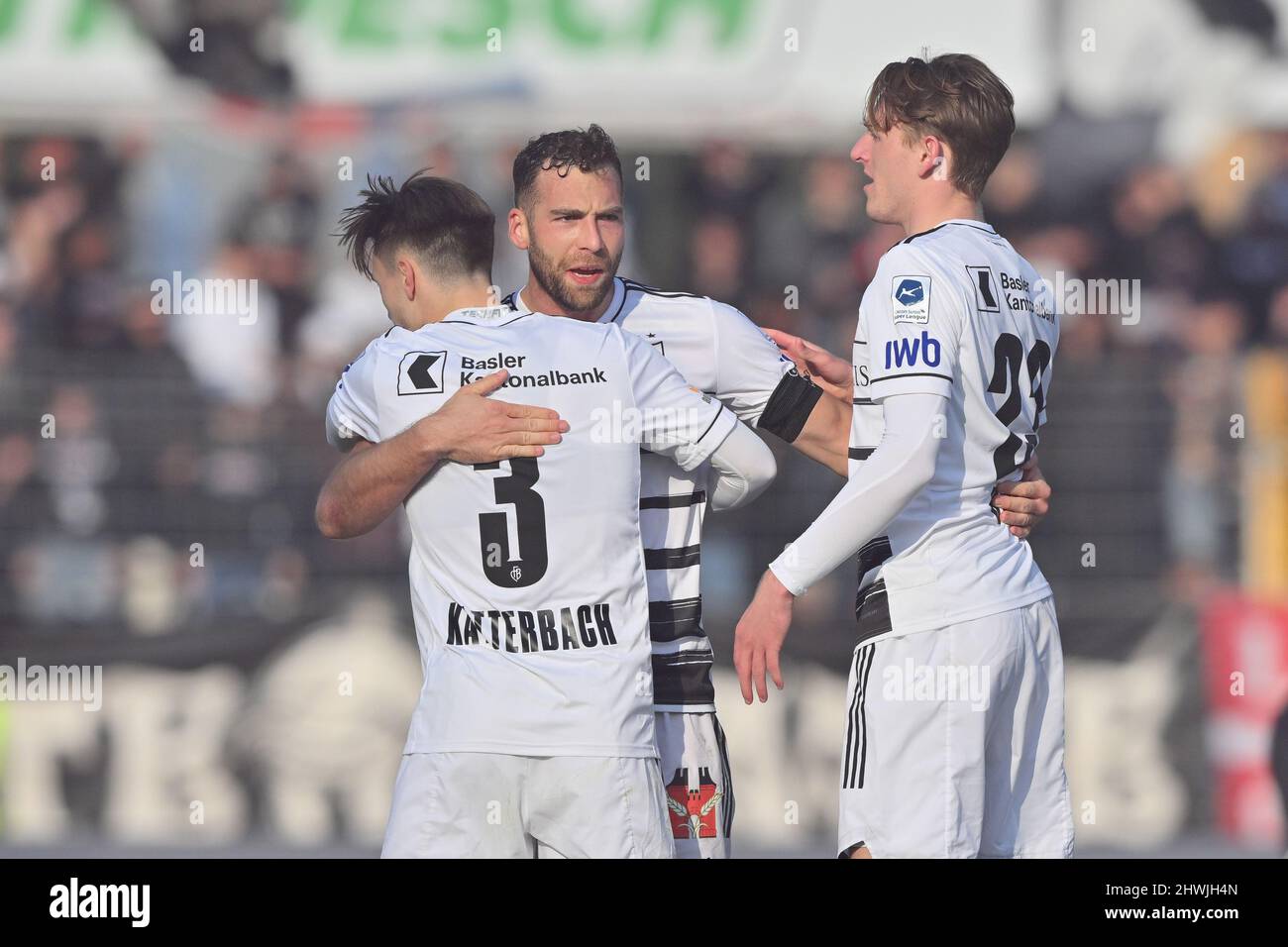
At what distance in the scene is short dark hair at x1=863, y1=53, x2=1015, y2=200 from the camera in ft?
13.3

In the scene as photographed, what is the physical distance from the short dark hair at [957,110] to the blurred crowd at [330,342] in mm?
3899

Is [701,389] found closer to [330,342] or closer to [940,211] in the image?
[940,211]

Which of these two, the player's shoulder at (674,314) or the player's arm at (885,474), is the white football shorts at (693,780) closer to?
the player's arm at (885,474)

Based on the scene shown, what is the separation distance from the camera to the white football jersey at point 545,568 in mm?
3729

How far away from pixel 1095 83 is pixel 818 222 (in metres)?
1.89

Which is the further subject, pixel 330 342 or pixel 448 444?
pixel 330 342

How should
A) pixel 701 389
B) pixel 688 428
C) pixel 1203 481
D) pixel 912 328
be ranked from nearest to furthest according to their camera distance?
pixel 912 328
pixel 688 428
pixel 701 389
pixel 1203 481

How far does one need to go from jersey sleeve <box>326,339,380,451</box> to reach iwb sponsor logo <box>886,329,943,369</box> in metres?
1.17

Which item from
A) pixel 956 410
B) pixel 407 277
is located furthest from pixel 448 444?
pixel 956 410

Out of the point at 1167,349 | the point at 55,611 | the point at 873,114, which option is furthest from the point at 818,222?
the point at 873,114

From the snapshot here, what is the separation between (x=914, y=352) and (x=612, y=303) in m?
0.95

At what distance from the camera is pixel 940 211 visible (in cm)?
412

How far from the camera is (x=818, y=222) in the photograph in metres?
8.84
